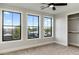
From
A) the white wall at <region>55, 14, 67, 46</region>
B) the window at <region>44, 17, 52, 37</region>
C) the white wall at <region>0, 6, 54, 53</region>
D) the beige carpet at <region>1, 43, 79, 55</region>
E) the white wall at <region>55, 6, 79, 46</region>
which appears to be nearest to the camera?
the beige carpet at <region>1, 43, 79, 55</region>

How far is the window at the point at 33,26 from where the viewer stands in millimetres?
4941

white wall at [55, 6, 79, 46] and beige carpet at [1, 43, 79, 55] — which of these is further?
white wall at [55, 6, 79, 46]

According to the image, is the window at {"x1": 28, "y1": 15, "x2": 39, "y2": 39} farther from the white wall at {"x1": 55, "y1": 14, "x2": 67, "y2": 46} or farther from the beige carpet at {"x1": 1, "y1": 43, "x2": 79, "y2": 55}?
the white wall at {"x1": 55, "y1": 14, "x2": 67, "y2": 46}

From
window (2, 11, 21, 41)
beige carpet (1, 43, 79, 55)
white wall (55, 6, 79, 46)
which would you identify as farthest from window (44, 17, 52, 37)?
window (2, 11, 21, 41)

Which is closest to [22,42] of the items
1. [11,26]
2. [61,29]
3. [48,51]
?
[11,26]

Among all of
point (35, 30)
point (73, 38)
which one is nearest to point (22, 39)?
point (35, 30)

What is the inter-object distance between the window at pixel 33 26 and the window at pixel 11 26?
2.11 ft

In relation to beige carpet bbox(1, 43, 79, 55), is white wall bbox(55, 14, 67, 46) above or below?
above

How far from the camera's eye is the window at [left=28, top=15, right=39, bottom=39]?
16.2ft

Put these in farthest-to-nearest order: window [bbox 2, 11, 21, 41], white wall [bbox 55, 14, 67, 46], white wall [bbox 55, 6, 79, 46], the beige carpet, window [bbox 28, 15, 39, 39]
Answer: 1. white wall [bbox 55, 14, 67, 46]
2. white wall [bbox 55, 6, 79, 46]
3. window [bbox 28, 15, 39, 39]
4. window [bbox 2, 11, 21, 41]
5. the beige carpet

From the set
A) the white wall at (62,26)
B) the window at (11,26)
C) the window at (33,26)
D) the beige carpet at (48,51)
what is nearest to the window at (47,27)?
the white wall at (62,26)

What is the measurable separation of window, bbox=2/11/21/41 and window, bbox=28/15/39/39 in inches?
25.3

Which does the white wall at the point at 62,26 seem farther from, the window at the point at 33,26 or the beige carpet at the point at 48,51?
the window at the point at 33,26

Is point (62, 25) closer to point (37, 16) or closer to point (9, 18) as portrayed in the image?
point (37, 16)
